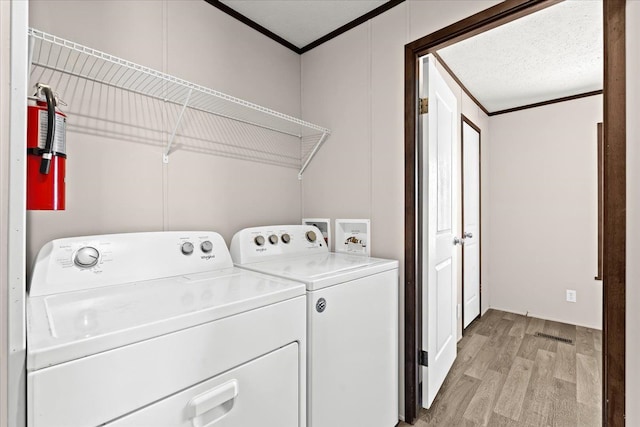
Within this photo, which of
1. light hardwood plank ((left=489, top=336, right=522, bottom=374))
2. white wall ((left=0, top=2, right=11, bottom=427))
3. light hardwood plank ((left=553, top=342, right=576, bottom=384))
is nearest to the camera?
white wall ((left=0, top=2, right=11, bottom=427))

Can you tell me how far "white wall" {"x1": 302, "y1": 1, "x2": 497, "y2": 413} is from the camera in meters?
1.70

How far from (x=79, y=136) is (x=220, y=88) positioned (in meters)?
0.78

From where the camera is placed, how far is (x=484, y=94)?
10.3 feet

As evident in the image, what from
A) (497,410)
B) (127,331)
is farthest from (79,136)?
(497,410)

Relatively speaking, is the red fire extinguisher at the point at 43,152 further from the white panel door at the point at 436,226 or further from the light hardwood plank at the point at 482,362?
the light hardwood plank at the point at 482,362

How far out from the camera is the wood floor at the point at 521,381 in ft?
5.77

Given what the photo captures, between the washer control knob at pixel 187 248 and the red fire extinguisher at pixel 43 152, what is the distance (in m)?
0.50

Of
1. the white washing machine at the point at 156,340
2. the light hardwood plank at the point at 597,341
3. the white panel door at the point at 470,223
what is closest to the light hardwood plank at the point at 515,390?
the white panel door at the point at 470,223

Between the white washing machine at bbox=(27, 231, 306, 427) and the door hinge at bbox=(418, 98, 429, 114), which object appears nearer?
the white washing machine at bbox=(27, 231, 306, 427)

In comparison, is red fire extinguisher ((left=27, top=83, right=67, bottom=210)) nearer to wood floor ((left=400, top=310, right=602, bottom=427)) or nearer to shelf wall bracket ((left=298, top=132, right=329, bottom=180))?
shelf wall bracket ((left=298, top=132, right=329, bottom=180))

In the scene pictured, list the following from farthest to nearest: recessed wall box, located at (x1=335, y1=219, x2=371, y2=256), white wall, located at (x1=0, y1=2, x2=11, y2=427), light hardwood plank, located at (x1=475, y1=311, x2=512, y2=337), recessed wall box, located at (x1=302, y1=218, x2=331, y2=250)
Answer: light hardwood plank, located at (x1=475, y1=311, x2=512, y2=337), recessed wall box, located at (x1=302, y1=218, x2=331, y2=250), recessed wall box, located at (x1=335, y1=219, x2=371, y2=256), white wall, located at (x1=0, y1=2, x2=11, y2=427)

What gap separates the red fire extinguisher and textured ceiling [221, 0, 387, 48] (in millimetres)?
1265

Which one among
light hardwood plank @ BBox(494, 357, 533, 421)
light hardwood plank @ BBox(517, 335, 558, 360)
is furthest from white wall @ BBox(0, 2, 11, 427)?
light hardwood plank @ BBox(517, 335, 558, 360)

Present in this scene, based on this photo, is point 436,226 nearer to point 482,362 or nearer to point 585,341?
point 482,362
